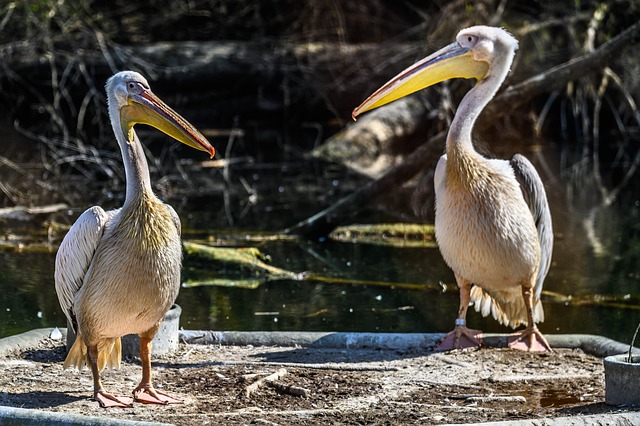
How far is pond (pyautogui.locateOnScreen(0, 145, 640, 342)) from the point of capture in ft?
21.1

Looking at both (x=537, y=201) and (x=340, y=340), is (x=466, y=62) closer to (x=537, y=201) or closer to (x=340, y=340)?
(x=537, y=201)

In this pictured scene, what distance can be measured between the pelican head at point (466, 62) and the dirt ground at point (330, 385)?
1.48 m

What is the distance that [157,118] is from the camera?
441 cm

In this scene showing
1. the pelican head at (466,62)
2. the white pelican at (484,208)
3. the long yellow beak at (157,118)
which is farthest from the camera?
the pelican head at (466,62)

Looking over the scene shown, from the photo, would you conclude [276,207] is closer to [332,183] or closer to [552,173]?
[332,183]

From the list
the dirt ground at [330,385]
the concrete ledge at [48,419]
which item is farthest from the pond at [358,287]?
the concrete ledge at [48,419]

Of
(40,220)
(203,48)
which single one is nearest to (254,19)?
(203,48)

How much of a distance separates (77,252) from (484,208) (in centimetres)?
217

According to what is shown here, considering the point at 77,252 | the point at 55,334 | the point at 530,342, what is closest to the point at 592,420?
the point at 530,342

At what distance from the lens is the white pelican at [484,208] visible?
17.6ft

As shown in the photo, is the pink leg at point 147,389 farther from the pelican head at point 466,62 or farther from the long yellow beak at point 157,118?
the pelican head at point 466,62

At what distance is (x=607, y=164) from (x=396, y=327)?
8.95 m

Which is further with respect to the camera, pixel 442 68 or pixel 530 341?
pixel 442 68

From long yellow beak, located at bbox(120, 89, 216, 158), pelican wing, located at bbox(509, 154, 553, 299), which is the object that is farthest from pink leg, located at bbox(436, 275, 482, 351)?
long yellow beak, located at bbox(120, 89, 216, 158)
